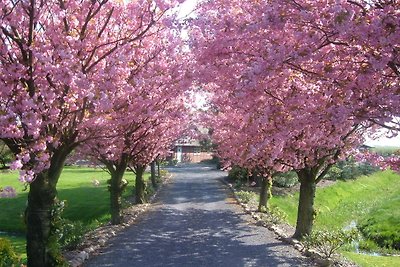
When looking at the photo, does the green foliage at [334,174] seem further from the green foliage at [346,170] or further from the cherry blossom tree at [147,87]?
the cherry blossom tree at [147,87]

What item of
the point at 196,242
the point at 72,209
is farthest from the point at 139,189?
the point at 196,242

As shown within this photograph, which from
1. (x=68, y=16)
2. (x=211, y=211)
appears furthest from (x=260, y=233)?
(x=68, y=16)

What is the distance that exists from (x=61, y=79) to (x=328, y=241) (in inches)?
297

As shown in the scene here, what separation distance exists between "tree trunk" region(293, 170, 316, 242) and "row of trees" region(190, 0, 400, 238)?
3.01 m

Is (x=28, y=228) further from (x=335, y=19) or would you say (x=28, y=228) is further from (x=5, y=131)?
(x=335, y=19)

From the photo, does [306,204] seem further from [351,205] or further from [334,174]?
[334,174]

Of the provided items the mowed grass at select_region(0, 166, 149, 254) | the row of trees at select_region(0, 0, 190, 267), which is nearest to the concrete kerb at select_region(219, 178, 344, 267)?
the row of trees at select_region(0, 0, 190, 267)

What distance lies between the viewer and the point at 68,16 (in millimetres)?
8633

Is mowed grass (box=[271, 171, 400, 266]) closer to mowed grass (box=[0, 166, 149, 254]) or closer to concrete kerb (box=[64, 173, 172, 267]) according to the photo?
concrete kerb (box=[64, 173, 172, 267])

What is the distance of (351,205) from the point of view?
30.2 m

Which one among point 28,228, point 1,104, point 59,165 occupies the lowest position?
point 28,228

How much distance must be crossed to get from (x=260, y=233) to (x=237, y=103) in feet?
21.8

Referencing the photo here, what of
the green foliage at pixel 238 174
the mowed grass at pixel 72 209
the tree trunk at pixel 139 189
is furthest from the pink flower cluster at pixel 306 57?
the green foliage at pixel 238 174

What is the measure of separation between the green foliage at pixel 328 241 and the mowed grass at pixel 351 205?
31.0 feet
